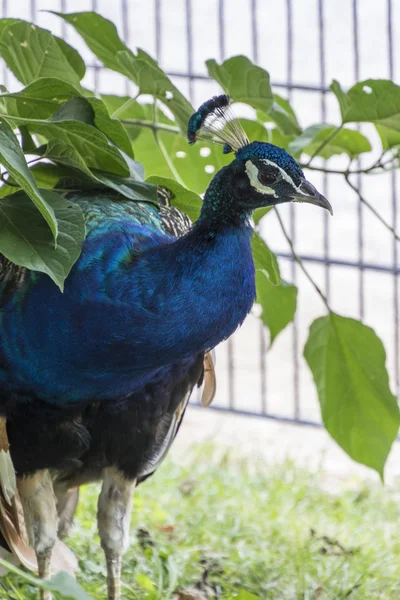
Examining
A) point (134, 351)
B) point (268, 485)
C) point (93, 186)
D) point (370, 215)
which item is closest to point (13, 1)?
point (370, 215)

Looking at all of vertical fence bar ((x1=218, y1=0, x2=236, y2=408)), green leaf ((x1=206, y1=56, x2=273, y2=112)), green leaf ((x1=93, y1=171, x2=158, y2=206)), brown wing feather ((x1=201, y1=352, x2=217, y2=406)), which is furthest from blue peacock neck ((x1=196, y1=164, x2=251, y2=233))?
vertical fence bar ((x1=218, y1=0, x2=236, y2=408))

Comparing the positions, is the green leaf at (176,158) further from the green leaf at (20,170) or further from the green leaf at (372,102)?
the green leaf at (20,170)

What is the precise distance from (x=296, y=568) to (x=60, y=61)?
1217 millimetres

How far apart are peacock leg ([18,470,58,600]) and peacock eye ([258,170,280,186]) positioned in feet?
2.27

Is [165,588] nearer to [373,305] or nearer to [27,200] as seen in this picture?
[27,200]

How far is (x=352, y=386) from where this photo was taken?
6.02 feet

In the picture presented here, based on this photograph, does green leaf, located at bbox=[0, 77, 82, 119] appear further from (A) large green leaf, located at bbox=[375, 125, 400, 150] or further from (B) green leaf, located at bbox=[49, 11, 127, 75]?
(A) large green leaf, located at bbox=[375, 125, 400, 150]

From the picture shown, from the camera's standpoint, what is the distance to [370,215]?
422cm

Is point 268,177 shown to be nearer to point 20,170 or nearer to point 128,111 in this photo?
point 20,170

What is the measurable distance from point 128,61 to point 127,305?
421mm

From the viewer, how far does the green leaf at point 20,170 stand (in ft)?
3.99

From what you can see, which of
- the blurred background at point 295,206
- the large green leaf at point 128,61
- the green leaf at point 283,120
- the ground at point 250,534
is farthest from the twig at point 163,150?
the blurred background at point 295,206

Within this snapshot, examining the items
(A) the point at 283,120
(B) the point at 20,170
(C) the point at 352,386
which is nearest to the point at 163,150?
(A) the point at 283,120

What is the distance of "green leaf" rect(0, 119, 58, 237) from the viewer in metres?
1.21
